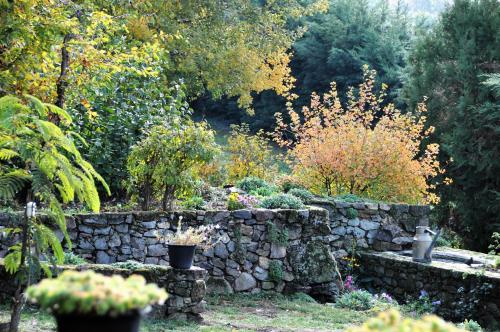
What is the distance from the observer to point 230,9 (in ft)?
55.9

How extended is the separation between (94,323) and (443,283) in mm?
8785

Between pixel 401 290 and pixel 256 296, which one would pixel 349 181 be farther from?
pixel 256 296

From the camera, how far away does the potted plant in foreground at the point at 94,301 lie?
264cm

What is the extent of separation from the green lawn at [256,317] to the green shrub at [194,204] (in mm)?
1427

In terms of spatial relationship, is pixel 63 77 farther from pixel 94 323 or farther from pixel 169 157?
pixel 94 323

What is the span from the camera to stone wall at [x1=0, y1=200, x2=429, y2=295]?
9.68 m

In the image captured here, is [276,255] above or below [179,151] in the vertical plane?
below

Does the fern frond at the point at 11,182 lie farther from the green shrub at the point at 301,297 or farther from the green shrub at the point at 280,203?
the green shrub at the point at 280,203

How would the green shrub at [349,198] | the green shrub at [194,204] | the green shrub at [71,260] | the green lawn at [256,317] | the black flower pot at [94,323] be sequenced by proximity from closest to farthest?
1. the black flower pot at [94,323]
2. the green lawn at [256,317]
3. the green shrub at [71,260]
4. the green shrub at [194,204]
5. the green shrub at [349,198]

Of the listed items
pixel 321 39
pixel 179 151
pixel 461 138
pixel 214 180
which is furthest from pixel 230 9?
pixel 321 39

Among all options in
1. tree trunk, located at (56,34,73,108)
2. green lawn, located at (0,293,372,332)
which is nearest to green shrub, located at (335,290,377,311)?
green lawn, located at (0,293,372,332)

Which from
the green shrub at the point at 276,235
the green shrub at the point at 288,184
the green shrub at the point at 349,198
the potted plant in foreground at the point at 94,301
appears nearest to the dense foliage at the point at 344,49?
the green shrub at the point at 288,184

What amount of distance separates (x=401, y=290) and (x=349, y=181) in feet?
9.22

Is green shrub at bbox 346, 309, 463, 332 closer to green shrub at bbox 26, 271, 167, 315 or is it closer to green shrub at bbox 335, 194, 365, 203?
green shrub at bbox 26, 271, 167, 315
